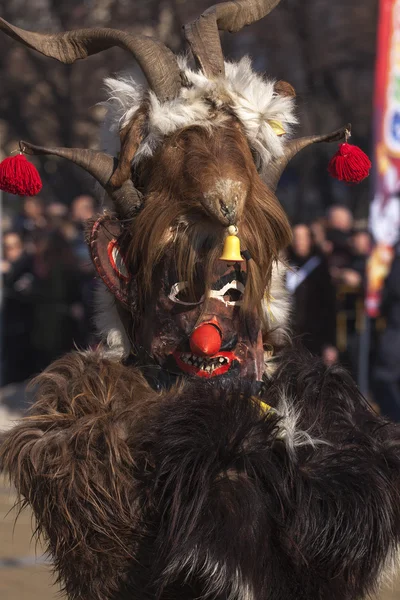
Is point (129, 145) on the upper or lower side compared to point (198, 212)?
upper

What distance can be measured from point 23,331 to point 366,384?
10.8 feet

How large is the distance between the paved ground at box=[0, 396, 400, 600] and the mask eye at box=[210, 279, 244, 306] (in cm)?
210

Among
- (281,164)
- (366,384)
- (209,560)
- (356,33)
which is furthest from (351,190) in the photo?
(209,560)

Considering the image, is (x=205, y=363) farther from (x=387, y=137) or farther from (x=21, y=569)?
(x=387, y=137)

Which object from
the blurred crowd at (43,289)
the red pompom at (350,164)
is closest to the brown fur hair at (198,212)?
the red pompom at (350,164)

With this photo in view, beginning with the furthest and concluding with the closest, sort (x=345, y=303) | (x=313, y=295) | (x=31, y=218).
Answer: (x=31, y=218), (x=345, y=303), (x=313, y=295)

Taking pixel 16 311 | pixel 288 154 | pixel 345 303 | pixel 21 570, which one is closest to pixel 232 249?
pixel 288 154

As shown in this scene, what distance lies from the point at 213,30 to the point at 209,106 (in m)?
0.28

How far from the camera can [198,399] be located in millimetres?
2715

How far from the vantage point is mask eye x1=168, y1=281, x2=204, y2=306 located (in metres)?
2.91

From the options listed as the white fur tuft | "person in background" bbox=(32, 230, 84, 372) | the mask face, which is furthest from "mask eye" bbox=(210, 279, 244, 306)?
"person in background" bbox=(32, 230, 84, 372)

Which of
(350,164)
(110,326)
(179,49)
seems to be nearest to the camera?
(110,326)

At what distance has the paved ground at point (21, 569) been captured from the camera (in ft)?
16.9

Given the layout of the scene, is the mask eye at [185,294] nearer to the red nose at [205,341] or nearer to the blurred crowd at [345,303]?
the red nose at [205,341]
